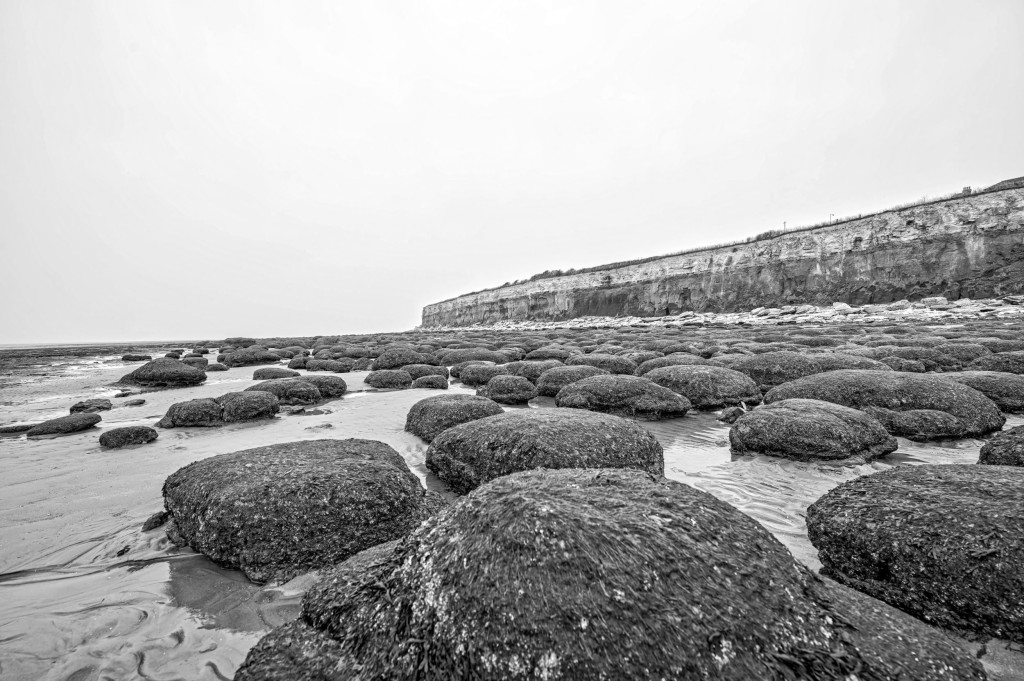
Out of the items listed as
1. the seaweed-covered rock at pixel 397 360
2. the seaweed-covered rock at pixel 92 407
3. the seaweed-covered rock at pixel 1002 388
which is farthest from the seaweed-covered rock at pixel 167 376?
the seaweed-covered rock at pixel 1002 388

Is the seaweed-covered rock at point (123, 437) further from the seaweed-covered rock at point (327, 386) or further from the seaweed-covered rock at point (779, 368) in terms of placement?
the seaweed-covered rock at point (779, 368)

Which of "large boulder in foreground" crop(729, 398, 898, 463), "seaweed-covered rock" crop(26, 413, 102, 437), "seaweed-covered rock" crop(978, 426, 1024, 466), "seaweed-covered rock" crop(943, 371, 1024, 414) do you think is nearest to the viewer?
"seaweed-covered rock" crop(978, 426, 1024, 466)

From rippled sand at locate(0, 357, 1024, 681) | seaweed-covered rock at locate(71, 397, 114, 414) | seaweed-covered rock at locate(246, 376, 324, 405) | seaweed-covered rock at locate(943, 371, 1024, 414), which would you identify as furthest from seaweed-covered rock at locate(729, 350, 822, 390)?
seaweed-covered rock at locate(71, 397, 114, 414)

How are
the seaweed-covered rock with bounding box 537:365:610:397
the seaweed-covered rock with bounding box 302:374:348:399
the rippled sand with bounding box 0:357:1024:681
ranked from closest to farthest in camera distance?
the rippled sand with bounding box 0:357:1024:681 → the seaweed-covered rock with bounding box 537:365:610:397 → the seaweed-covered rock with bounding box 302:374:348:399

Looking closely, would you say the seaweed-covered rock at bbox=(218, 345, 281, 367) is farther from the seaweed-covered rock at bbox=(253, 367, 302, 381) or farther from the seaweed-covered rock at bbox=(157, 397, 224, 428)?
the seaweed-covered rock at bbox=(157, 397, 224, 428)

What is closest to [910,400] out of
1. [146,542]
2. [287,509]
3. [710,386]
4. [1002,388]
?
[1002,388]

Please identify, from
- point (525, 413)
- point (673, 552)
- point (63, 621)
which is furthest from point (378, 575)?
point (525, 413)

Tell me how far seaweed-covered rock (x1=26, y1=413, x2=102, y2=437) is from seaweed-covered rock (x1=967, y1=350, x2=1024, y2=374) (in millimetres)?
17035

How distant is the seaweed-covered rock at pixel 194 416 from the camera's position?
7.01 m

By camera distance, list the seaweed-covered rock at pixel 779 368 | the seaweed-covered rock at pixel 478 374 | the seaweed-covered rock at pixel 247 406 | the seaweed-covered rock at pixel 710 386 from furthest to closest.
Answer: the seaweed-covered rock at pixel 478 374 < the seaweed-covered rock at pixel 779 368 < the seaweed-covered rock at pixel 710 386 < the seaweed-covered rock at pixel 247 406

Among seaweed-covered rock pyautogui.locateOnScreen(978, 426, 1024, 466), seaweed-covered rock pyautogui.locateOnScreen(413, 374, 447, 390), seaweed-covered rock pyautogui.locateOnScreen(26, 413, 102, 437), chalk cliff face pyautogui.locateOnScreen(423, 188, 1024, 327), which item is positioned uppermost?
chalk cliff face pyautogui.locateOnScreen(423, 188, 1024, 327)

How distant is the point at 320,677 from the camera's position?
1.79m

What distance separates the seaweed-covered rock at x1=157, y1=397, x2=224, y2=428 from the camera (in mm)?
7008

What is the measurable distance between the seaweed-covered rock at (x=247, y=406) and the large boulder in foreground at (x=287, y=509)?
161 inches
